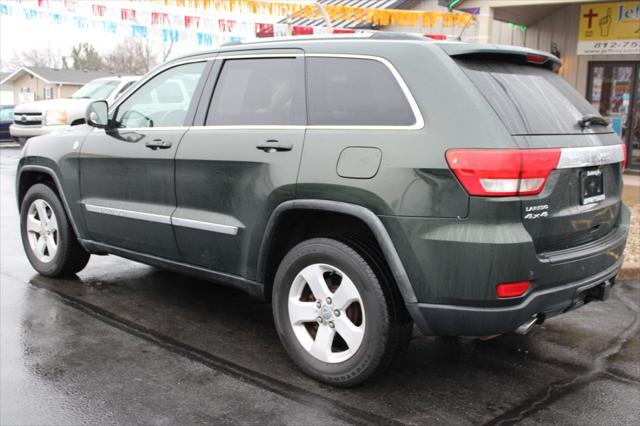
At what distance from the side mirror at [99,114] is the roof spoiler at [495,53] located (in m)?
2.66

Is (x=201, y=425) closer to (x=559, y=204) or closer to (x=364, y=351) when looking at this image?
(x=364, y=351)

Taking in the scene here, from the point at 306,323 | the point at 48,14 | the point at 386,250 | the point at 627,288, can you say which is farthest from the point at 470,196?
the point at 48,14

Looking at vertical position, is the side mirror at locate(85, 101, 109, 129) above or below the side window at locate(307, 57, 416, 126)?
below

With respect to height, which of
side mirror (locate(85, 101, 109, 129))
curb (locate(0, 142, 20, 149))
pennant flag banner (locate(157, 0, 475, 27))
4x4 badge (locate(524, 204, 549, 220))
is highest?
pennant flag banner (locate(157, 0, 475, 27))

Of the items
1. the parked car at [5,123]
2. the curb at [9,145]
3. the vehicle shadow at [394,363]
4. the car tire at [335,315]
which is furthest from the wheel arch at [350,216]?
the parked car at [5,123]

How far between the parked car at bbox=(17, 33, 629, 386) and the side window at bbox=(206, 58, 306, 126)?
0.03 ft

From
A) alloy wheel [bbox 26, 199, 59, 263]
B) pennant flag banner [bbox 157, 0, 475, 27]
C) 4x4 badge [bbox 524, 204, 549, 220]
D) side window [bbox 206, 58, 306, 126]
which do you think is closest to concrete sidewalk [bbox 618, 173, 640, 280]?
4x4 badge [bbox 524, 204, 549, 220]

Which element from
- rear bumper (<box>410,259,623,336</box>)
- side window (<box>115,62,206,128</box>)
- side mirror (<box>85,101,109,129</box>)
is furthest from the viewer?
side mirror (<box>85,101,109,129</box>)

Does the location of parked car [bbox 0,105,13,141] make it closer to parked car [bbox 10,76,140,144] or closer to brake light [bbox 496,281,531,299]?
parked car [bbox 10,76,140,144]

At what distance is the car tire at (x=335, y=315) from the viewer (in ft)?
11.3

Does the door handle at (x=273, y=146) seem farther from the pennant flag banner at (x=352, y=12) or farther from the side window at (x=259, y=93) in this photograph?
the pennant flag banner at (x=352, y=12)

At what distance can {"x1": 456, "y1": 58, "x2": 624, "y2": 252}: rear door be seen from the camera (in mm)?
3238

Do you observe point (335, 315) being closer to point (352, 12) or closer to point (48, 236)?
point (48, 236)

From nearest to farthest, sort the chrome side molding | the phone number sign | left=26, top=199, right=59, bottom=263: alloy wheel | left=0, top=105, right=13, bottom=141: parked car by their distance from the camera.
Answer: the chrome side molding → left=26, top=199, right=59, bottom=263: alloy wheel → the phone number sign → left=0, top=105, right=13, bottom=141: parked car
